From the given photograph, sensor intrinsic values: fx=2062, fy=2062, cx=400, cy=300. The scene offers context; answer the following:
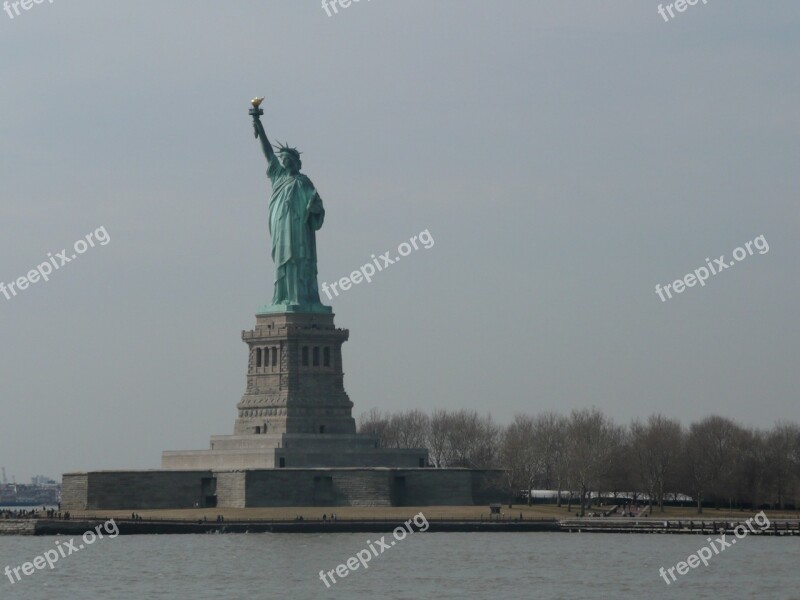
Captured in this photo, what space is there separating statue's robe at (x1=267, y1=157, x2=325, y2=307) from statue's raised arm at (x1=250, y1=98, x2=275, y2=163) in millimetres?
445

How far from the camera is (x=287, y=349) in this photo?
387ft

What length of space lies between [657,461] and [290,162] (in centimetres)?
2752

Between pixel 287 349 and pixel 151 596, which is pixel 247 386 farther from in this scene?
pixel 151 596

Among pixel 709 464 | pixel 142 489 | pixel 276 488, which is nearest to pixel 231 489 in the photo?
pixel 276 488

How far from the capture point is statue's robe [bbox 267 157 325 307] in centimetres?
12000

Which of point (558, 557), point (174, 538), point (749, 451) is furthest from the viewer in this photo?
point (749, 451)

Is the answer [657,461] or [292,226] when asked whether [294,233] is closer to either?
[292,226]

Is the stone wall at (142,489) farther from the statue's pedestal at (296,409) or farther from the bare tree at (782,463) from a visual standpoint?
the bare tree at (782,463)

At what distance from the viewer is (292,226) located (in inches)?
4732

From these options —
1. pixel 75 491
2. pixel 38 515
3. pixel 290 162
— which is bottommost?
pixel 38 515

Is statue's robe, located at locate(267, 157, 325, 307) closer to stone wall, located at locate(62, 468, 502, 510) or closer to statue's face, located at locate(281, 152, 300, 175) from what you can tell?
statue's face, located at locate(281, 152, 300, 175)

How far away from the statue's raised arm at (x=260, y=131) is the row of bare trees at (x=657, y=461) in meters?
22.2

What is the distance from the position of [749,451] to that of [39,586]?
59.3 m

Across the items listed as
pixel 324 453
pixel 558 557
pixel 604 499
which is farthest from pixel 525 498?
pixel 558 557
